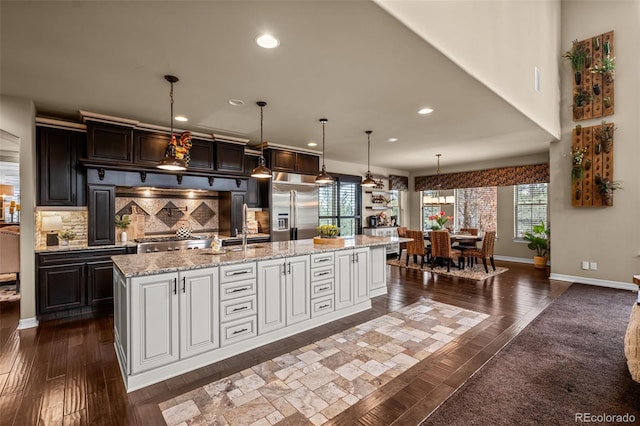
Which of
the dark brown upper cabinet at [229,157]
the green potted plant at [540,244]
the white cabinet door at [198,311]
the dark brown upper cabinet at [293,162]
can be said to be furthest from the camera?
the green potted plant at [540,244]

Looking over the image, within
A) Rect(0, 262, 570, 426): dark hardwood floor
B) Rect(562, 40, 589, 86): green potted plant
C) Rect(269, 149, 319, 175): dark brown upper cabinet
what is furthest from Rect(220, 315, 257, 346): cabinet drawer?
Rect(562, 40, 589, 86): green potted plant

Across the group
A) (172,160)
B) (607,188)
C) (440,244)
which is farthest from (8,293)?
(607,188)

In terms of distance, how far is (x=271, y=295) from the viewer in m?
3.16

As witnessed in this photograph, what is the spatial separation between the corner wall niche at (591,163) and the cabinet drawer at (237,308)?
20.1 ft

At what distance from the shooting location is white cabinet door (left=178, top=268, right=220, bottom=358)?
102 inches

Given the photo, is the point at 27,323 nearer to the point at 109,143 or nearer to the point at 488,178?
the point at 109,143

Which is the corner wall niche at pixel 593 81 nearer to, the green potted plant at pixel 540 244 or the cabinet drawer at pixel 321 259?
the green potted plant at pixel 540 244

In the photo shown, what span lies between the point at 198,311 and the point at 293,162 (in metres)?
4.11

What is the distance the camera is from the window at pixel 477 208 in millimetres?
8422

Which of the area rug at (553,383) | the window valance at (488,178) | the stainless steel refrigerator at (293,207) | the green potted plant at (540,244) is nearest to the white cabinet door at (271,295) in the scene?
the area rug at (553,383)

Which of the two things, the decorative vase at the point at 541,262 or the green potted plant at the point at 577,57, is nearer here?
the green potted plant at the point at 577,57

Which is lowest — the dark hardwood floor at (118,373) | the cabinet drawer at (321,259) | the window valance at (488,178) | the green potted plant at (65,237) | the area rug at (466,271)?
the dark hardwood floor at (118,373)

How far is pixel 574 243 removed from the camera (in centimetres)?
573

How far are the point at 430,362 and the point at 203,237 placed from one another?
427 centimetres
